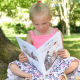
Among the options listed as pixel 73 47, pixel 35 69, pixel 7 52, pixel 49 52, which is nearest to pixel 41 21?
pixel 49 52

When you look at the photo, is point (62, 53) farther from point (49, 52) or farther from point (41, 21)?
point (41, 21)

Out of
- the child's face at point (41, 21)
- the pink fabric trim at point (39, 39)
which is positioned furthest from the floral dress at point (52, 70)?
the child's face at point (41, 21)

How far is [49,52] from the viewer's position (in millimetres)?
1776

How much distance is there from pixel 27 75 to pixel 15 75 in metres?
0.27

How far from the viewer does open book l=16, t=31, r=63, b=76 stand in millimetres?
1646

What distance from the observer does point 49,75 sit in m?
1.84

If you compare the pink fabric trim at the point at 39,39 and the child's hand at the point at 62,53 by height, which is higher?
the pink fabric trim at the point at 39,39

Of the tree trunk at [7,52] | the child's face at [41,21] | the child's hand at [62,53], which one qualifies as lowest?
the tree trunk at [7,52]

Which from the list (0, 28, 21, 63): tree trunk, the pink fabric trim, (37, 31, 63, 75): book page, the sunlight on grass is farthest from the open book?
the sunlight on grass

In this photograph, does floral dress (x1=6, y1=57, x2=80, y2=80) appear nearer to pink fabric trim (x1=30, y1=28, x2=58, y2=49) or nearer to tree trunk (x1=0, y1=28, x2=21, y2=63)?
pink fabric trim (x1=30, y1=28, x2=58, y2=49)

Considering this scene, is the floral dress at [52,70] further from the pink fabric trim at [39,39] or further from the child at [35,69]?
the pink fabric trim at [39,39]

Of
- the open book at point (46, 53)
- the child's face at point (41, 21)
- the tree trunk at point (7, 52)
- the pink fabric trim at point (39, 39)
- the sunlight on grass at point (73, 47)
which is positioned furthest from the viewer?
the sunlight on grass at point (73, 47)

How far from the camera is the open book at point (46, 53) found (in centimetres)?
165

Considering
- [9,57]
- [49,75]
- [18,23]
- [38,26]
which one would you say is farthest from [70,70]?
[18,23]
